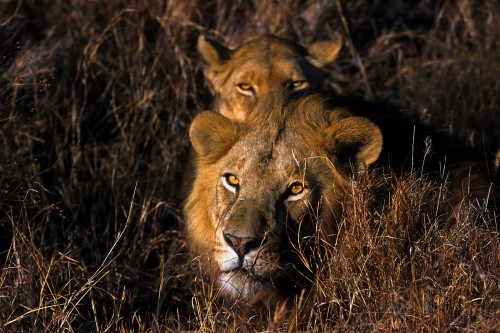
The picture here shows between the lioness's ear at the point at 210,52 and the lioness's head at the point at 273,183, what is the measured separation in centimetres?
233

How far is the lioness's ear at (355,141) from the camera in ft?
12.3

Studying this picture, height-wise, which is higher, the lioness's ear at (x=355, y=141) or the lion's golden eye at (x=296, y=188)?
the lioness's ear at (x=355, y=141)

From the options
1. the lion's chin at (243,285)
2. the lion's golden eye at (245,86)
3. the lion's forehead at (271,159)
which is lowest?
the lion's golden eye at (245,86)

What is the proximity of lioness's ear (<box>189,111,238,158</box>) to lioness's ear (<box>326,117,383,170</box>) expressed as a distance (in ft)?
1.59

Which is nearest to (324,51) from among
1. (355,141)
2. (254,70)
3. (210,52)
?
(254,70)

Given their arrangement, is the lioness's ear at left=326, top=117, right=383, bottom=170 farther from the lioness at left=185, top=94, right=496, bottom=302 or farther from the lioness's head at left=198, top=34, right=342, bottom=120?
the lioness's head at left=198, top=34, right=342, bottom=120

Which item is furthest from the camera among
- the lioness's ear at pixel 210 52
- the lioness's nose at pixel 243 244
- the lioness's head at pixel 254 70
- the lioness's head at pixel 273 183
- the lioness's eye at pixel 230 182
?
the lioness's ear at pixel 210 52

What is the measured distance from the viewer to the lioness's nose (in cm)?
346

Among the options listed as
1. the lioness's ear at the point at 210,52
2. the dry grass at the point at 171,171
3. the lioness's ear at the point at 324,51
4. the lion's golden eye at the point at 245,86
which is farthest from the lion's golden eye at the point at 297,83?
the dry grass at the point at 171,171

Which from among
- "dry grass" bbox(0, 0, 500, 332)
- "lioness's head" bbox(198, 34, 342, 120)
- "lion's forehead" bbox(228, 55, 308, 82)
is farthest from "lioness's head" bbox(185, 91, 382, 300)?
"lion's forehead" bbox(228, 55, 308, 82)

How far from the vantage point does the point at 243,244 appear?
347cm

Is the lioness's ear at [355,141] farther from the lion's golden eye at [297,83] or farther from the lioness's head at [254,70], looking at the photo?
the lion's golden eye at [297,83]

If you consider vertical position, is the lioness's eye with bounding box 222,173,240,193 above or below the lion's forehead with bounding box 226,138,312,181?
below

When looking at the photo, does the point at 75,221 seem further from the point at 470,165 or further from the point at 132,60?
the point at 470,165
